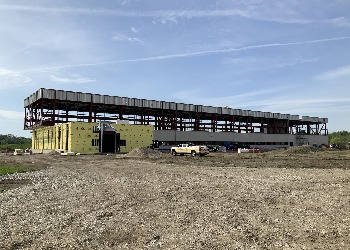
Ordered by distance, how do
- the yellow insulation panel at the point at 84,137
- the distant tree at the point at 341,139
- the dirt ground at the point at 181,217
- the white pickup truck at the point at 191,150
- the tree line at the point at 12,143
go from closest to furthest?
1. the dirt ground at the point at 181,217
2. the white pickup truck at the point at 191,150
3. the yellow insulation panel at the point at 84,137
4. the tree line at the point at 12,143
5. the distant tree at the point at 341,139

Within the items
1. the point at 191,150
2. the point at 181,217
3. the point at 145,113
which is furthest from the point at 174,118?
the point at 181,217

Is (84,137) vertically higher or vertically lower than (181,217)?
higher

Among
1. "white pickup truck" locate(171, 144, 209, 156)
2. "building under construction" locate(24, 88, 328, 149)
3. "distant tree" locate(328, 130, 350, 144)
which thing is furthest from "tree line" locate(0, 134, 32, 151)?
"distant tree" locate(328, 130, 350, 144)

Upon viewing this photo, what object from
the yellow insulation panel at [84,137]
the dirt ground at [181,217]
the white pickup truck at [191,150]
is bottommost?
the dirt ground at [181,217]

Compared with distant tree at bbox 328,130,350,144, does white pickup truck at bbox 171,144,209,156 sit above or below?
below

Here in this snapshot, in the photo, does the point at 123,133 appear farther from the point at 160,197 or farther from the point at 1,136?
the point at 1,136

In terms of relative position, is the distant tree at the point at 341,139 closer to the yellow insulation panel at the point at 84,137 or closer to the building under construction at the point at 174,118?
the building under construction at the point at 174,118

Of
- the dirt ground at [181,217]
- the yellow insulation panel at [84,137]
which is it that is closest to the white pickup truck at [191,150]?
the yellow insulation panel at [84,137]

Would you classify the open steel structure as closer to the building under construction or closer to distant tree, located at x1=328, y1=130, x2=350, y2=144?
the building under construction

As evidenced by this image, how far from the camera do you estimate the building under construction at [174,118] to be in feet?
239

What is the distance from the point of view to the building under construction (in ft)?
239

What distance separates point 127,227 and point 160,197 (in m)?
4.59

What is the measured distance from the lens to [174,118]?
8750 centimetres

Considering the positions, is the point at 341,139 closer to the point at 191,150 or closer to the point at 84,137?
the point at 191,150
